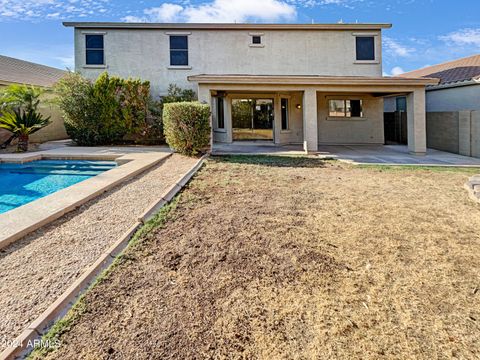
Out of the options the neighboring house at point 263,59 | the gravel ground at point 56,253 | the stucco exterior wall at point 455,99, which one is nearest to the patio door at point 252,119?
the neighboring house at point 263,59

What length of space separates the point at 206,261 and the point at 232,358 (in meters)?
1.81

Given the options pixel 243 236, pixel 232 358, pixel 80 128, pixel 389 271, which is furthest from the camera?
pixel 80 128

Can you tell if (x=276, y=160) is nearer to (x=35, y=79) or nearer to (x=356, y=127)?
(x=356, y=127)

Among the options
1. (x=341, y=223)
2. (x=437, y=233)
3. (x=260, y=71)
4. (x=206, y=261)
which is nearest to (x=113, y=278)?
(x=206, y=261)

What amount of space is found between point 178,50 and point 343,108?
10.7 metres

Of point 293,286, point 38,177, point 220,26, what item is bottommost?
point 293,286

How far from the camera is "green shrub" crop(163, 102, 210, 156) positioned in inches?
492

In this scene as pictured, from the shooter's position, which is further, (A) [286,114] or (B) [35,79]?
(B) [35,79]

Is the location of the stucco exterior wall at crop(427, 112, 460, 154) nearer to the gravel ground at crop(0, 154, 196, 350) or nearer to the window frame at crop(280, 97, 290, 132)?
the window frame at crop(280, 97, 290, 132)

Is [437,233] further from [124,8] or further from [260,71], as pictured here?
[124,8]

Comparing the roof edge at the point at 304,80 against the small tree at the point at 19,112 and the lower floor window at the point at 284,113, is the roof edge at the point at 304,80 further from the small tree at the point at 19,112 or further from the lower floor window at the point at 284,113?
the small tree at the point at 19,112

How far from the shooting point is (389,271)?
169 inches

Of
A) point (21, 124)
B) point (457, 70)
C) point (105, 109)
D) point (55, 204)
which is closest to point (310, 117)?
point (105, 109)

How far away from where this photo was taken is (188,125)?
41.4ft
